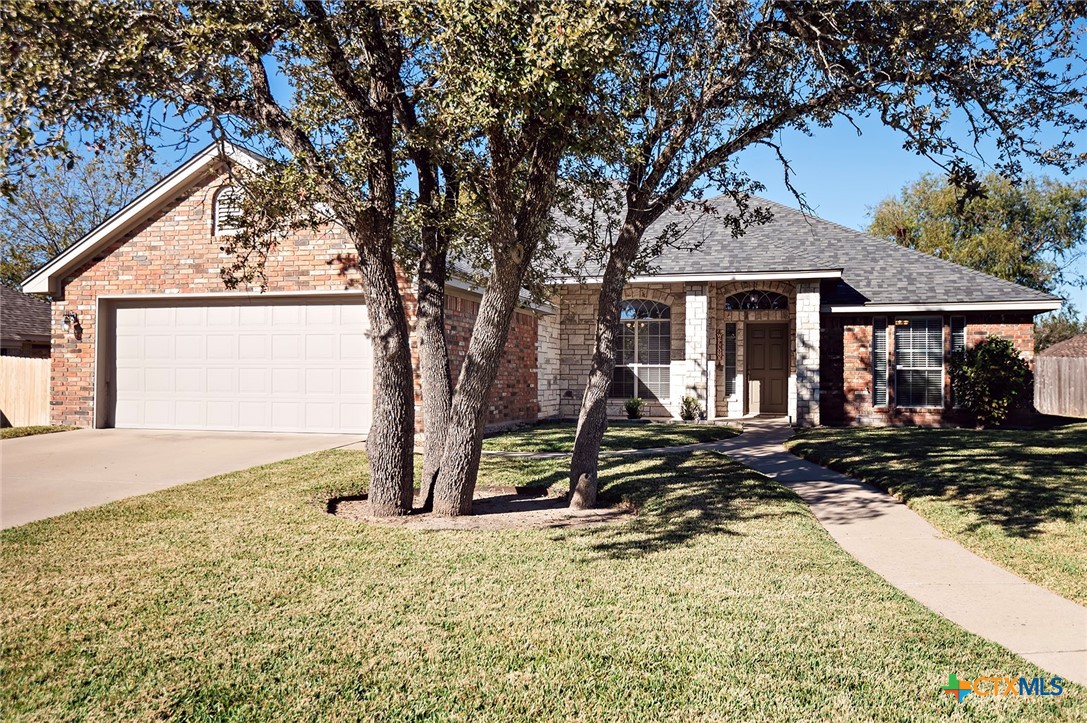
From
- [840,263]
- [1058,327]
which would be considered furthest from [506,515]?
→ [1058,327]

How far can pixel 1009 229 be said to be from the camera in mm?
32750

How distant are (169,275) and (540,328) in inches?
314

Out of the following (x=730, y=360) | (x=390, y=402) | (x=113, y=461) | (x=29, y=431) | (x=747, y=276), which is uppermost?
(x=747, y=276)

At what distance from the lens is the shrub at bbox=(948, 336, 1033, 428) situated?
14992 mm

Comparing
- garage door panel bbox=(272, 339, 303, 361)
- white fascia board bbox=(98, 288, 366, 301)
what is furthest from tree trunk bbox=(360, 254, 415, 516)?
garage door panel bbox=(272, 339, 303, 361)

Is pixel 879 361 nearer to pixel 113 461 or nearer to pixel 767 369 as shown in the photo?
pixel 767 369

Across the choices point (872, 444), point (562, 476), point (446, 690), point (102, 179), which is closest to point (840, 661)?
point (446, 690)

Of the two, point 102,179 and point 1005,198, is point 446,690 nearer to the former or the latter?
point 102,179

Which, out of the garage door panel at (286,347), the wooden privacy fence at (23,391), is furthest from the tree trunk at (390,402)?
the wooden privacy fence at (23,391)

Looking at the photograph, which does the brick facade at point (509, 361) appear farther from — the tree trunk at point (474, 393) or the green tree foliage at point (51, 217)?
the green tree foliage at point (51, 217)

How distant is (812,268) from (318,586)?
1361 centimetres

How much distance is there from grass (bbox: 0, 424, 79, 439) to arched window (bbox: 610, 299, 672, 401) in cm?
1209

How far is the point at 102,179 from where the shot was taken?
29422mm

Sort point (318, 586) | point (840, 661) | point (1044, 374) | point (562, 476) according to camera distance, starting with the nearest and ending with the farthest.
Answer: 1. point (840, 661)
2. point (318, 586)
3. point (562, 476)
4. point (1044, 374)
